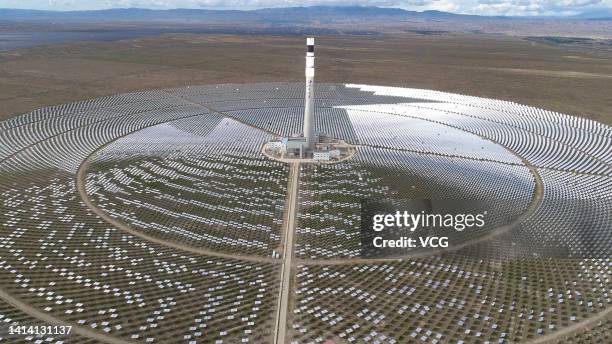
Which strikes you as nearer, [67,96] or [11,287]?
[11,287]

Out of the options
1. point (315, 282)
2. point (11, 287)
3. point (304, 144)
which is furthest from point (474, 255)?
point (11, 287)

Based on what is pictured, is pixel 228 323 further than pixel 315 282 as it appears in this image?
No

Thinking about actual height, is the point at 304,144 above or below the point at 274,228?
above

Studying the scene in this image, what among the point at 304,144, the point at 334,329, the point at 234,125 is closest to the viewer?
the point at 334,329

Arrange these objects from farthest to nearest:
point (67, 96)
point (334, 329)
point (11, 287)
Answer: point (67, 96)
point (11, 287)
point (334, 329)

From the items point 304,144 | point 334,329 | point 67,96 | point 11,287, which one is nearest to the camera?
point 334,329

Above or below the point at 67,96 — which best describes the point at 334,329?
below

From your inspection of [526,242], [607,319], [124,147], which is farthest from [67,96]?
[607,319]

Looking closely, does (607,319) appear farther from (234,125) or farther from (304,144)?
(234,125)

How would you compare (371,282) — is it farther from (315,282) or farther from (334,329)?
(334,329)
